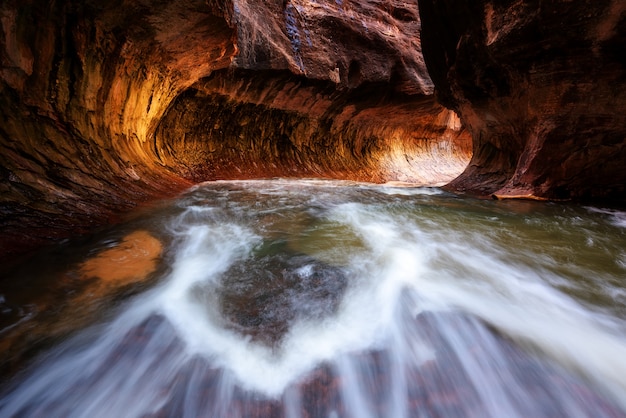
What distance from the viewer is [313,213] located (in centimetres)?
410

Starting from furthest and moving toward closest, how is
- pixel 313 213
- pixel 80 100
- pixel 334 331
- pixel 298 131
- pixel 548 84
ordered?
pixel 298 131 → pixel 548 84 → pixel 313 213 → pixel 80 100 → pixel 334 331

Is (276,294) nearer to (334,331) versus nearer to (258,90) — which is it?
(334,331)

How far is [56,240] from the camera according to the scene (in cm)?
267

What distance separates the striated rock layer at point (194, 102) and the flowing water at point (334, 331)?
1226 mm

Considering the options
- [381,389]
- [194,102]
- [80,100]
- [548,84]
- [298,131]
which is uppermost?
[548,84]

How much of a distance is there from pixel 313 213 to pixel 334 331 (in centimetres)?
252

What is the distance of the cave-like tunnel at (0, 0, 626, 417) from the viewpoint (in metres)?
1.41

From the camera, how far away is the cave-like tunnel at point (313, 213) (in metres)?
1.41

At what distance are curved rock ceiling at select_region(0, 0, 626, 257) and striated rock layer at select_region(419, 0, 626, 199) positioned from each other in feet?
0.07

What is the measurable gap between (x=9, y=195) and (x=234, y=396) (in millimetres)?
2949

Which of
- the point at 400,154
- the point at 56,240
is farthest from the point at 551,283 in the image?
the point at 400,154

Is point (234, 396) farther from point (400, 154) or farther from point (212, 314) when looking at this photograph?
point (400, 154)

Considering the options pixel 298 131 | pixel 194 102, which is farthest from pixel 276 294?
pixel 298 131

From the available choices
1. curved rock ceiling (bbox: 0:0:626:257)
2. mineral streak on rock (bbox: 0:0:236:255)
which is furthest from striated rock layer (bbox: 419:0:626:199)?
mineral streak on rock (bbox: 0:0:236:255)
